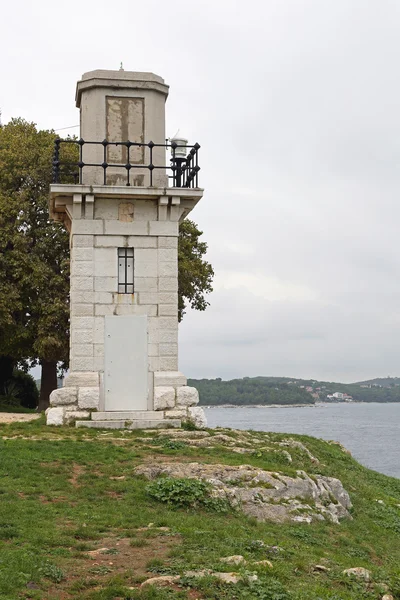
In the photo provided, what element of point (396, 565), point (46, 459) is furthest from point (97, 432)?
point (396, 565)

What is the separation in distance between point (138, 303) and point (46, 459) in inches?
233

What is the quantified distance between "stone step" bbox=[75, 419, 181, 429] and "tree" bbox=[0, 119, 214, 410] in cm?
1174

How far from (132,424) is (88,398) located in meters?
1.25

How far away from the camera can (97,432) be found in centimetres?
1698

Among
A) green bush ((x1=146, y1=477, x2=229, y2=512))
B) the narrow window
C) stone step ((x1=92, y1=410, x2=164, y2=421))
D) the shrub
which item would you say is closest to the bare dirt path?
stone step ((x1=92, y1=410, x2=164, y2=421))

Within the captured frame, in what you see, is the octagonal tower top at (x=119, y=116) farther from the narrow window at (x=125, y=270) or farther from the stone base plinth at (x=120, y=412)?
the stone base plinth at (x=120, y=412)

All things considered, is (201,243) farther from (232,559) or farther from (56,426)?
(232,559)

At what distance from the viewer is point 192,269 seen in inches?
1251

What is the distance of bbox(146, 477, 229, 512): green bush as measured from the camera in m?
12.1

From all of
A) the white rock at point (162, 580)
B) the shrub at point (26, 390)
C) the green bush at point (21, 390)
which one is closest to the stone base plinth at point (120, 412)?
the white rock at point (162, 580)

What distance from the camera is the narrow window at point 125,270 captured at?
18969 millimetres

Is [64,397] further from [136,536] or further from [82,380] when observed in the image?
[136,536]

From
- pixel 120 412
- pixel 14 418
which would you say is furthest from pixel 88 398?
pixel 14 418

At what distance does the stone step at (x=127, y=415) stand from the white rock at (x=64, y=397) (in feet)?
2.08
